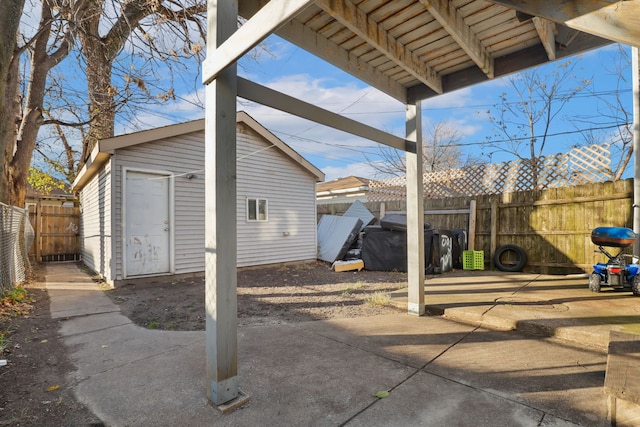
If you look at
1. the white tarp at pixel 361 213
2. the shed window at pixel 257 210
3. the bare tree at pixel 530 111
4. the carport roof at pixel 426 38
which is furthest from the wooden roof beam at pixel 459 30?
the bare tree at pixel 530 111

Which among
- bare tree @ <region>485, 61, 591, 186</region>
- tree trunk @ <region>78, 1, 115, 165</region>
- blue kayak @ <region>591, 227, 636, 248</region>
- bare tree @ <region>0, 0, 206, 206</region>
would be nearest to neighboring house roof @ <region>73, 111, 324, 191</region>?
tree trunk @ <region>78, 1, 115, 165</region>

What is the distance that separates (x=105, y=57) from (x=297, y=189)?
6331mm

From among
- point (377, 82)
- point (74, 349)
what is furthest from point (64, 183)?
point (377, 82)

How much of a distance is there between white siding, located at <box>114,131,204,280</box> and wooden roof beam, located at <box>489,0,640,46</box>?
6.98 meters

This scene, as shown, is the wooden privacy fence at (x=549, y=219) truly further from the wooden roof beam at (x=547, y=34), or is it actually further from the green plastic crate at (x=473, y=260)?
the wooden roof beam at (x=547, y=34)

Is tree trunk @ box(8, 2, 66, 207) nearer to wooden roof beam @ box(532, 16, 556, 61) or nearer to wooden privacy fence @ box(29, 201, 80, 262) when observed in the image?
wooden privacy fence @ box(29, 201, 80, 262)

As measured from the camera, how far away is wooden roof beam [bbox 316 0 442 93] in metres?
2.40

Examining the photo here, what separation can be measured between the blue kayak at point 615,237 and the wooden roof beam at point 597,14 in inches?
184

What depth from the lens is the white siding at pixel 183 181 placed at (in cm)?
668

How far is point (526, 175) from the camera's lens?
7188mm

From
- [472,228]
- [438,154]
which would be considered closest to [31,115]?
[472,228]

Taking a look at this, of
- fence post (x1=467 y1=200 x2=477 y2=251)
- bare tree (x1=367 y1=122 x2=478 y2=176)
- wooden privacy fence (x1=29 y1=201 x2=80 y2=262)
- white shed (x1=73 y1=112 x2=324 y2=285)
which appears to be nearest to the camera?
white shed (x1=73 y1=112 x2=324 y2=285)

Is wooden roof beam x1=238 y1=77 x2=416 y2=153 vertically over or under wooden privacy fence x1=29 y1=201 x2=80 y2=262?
over

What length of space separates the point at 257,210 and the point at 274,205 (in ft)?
1.98
